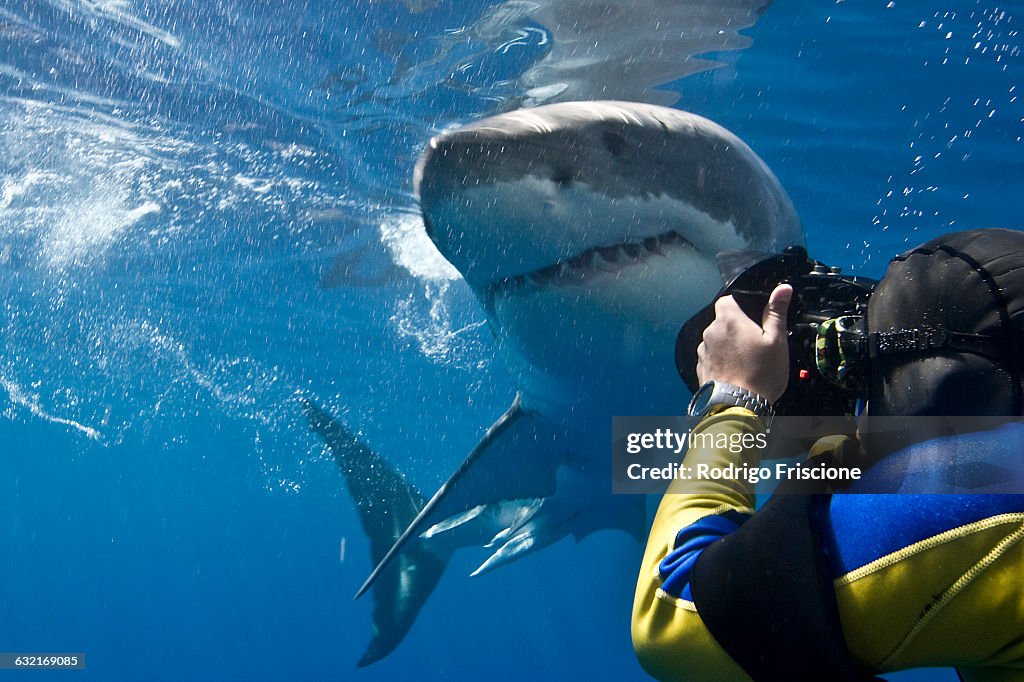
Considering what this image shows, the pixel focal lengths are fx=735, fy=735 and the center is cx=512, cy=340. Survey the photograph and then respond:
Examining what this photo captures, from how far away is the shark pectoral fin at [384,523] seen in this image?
23.7 ft

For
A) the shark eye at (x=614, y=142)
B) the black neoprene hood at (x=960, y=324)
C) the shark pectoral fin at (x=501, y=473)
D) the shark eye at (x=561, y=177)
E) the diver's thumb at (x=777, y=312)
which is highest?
the shark eye at (x=614, y=142)

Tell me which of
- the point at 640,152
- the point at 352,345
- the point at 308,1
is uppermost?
the point at 352,345

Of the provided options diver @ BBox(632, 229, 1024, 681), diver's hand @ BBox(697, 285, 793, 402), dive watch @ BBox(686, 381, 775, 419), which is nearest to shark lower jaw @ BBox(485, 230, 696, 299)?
diver's hand @ BBox(697, 285, 793, 402)

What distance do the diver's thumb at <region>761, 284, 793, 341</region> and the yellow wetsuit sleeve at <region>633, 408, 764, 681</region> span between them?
20 cm

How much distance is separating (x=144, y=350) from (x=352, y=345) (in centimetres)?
764

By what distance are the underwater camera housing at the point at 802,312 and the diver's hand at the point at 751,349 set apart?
48 mm

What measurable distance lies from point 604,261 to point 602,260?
0.01 metres

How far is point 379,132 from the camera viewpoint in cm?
1038

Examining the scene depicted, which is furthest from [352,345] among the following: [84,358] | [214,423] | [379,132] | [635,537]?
[214,423]

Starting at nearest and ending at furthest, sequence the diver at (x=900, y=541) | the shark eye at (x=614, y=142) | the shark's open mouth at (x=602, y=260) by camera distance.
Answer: the diver at (x=900, y=541)
the shark eye at (x=614, y=142)
the shark's open mouth at (x=602, y=260)

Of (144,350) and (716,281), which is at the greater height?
(144,350)

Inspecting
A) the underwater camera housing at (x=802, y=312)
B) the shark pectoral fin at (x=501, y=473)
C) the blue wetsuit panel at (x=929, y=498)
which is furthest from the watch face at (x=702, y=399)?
the shark pectoral fin at (x=501, y=473)

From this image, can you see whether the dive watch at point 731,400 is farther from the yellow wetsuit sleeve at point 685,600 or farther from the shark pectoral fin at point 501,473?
the shark pectoral fin at point 501,473

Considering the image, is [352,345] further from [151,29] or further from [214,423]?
[214,423]
